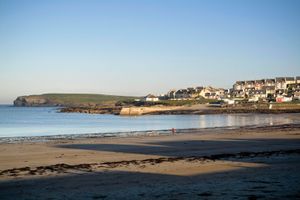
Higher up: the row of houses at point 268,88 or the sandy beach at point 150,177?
the row of houses at point 268,88

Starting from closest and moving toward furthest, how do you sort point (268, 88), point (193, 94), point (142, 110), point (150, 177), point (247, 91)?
point (150, 177) → point (142, 110) → point (268, 88) → point (247, 91) → point (193, 94)

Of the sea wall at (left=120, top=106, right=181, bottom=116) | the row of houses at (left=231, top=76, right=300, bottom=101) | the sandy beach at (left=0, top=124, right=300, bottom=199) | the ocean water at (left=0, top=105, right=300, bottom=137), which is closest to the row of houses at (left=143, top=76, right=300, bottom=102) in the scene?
the row of houses at (left=231, top=76, right=300, bottom=101)

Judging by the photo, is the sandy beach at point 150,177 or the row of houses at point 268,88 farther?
the row of houses at point 268,88

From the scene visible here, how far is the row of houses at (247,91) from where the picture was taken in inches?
4692

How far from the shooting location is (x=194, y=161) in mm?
13305

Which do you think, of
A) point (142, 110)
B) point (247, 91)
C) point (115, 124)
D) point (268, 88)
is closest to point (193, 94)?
point (247, 91)

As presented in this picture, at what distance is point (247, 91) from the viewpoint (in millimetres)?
128375

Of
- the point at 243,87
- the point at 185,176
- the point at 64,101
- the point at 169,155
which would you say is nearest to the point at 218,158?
the point at 169,155

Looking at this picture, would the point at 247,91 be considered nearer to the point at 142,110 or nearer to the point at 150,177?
the point at 142,110

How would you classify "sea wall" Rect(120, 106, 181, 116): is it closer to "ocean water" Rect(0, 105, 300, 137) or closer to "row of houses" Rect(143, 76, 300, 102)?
"ocean water" Rect(0, 105, 300, 137)

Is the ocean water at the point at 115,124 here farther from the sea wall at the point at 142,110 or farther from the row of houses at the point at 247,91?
the row of houses at the point at 247,91

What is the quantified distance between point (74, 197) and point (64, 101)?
19490 cm

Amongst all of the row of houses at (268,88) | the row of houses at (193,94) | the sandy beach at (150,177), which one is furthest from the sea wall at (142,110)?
the sandy beach at (150,177)

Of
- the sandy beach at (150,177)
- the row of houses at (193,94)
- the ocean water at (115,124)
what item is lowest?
the ocean water at (115,124)
